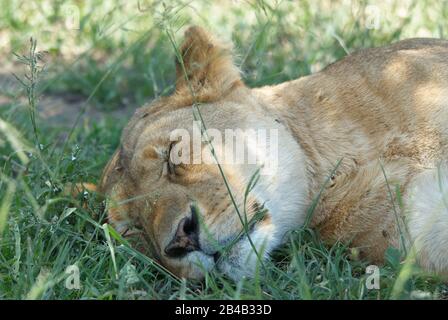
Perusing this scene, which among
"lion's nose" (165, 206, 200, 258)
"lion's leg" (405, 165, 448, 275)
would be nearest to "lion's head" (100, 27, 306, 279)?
"lion's nose" (165, 206, 200, 258)

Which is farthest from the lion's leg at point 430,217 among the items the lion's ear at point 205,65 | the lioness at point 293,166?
the lion's ear at point 205,65

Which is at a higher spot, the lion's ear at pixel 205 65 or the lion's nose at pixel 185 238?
the lion's ear at pixel 205 65

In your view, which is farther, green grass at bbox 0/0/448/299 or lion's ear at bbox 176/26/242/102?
lion's ear at bbox 176/26/242/102

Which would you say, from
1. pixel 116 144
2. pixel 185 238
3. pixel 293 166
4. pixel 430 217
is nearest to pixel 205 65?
pixel 293 166

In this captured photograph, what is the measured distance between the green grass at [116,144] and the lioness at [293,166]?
10cm

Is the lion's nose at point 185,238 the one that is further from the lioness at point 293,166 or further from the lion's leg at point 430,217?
the lion's leg at point 430,217

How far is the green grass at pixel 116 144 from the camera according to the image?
2.83 meters

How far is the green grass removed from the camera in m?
2.83

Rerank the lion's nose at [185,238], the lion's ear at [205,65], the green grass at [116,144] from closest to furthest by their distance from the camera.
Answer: the lion's nose at [185,238], the green grass at [116,144], the lion's ear at [205,65]

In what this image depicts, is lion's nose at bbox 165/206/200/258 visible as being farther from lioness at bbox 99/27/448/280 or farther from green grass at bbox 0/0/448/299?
green grass at bbox 0/0/448/299

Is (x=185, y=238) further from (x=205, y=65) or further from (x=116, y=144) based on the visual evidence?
(x=116, y=144)

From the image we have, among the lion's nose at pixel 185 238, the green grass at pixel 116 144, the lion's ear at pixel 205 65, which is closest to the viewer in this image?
the lion's nose at pixel 185 238

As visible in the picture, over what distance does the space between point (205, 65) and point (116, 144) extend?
152 cm

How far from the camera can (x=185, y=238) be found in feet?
8.95
